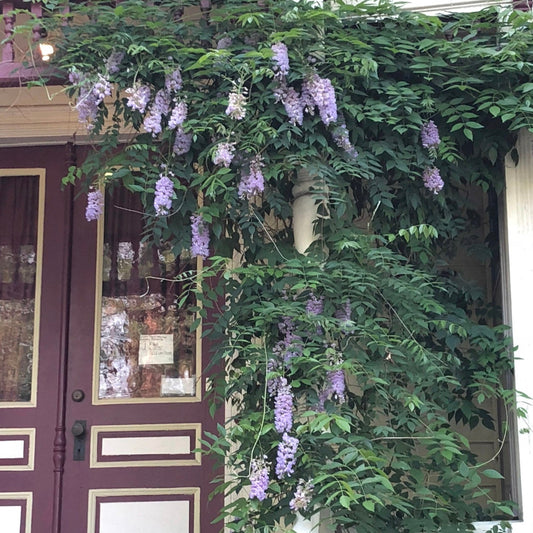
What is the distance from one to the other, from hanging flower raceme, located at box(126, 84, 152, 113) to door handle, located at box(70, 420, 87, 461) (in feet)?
6.35

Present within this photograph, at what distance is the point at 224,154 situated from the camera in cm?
301

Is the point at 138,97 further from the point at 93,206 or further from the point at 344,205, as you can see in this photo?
the point at 344,205

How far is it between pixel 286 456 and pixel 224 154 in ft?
4.19

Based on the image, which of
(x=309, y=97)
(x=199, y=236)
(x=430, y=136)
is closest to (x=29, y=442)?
(x=199, y=236)

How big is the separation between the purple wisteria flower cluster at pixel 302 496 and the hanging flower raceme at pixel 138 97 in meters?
1.76

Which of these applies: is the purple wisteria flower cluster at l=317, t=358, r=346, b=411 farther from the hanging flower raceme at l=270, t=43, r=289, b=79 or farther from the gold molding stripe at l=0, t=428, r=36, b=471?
the gold molding stripe at l=0, t=428, r=36, b=471

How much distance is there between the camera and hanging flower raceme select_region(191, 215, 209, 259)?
10.4 ft

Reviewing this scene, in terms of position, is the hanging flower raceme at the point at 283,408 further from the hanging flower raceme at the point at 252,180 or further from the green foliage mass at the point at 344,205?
the hanging flower raceme at the point at 252,180

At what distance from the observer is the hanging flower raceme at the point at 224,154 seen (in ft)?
9.87

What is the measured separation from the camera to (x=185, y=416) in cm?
411

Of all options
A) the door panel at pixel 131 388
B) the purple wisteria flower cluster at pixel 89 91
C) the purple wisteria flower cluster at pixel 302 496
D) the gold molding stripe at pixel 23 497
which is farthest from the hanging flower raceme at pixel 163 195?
the gold molding stripe at pixel 23 497

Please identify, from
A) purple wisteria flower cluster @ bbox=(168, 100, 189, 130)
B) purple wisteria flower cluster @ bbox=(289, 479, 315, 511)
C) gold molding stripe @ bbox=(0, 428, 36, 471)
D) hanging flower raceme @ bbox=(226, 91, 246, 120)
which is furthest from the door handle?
hanging flower raceme @ bbox=(226, 91, 246, 120)

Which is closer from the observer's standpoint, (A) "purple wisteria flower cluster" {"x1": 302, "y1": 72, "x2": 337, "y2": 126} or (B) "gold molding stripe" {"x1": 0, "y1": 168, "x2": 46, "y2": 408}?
(A) "purple wisteria flower cluster" {"x1": 302, "y1": 72, "x2": 337, "y2": 126}

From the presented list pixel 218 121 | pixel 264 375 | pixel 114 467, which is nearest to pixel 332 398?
pixel 264 375
